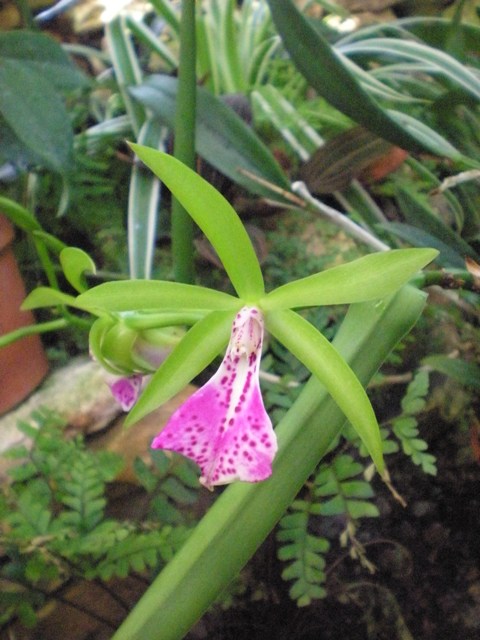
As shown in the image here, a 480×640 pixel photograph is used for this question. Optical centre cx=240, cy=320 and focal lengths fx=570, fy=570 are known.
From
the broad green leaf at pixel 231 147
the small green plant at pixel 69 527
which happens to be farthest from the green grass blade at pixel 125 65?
the small green plant at pixel 69 527

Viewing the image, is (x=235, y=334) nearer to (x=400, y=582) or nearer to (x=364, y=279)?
(x=364, y=279)

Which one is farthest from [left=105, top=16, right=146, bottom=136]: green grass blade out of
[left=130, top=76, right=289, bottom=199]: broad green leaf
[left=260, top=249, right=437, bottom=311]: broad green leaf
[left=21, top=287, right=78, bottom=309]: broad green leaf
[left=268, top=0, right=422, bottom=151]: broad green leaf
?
[left=260, top=249, right=437, bottom=311]: broad green leaf

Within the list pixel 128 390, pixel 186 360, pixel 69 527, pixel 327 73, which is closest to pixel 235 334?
pixel 186 360

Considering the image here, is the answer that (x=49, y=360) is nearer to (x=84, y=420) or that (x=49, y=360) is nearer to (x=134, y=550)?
(x=84, y=420)

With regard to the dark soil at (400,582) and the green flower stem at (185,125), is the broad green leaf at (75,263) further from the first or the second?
the dark soil at (400,582)

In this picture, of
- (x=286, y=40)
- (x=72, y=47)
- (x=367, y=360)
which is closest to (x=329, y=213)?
(x=286, y=40)
